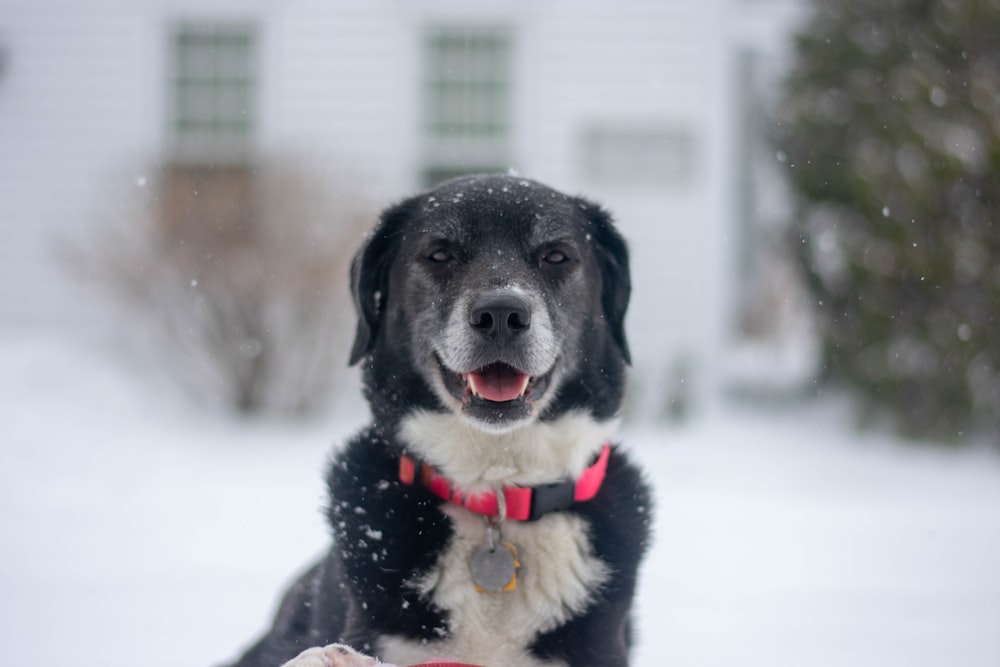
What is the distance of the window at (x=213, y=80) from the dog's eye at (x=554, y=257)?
238 inches

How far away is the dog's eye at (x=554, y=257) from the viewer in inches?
94.5

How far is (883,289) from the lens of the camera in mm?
6738

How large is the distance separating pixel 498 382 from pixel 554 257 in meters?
0.43

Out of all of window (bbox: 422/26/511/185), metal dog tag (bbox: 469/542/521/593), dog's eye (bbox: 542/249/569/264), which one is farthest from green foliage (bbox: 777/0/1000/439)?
metal dog tag (bbox: 469/542/521/593)

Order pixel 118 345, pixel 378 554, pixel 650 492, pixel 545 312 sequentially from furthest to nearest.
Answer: pixel 118 345
pixel 650 492
pixel 545 312
pixel 378 554

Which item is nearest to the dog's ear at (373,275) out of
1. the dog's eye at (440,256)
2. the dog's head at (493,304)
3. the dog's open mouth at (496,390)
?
the dog's head at (493,304)

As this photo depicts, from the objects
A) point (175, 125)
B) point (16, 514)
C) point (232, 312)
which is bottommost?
point (16, 514)

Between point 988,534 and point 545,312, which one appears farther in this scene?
point 988,534

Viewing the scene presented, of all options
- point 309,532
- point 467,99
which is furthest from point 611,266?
point 467,99

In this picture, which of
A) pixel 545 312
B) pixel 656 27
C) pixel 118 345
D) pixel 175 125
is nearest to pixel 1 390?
pixel 118 345

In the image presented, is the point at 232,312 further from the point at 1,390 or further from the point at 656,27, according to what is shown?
the point at 656,27

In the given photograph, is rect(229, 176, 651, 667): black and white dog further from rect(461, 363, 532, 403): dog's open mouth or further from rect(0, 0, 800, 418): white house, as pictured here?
rect(0, 0, 800, 418): white house

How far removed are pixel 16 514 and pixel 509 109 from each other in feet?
17.3

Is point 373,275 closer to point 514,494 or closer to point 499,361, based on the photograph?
point 499,361
